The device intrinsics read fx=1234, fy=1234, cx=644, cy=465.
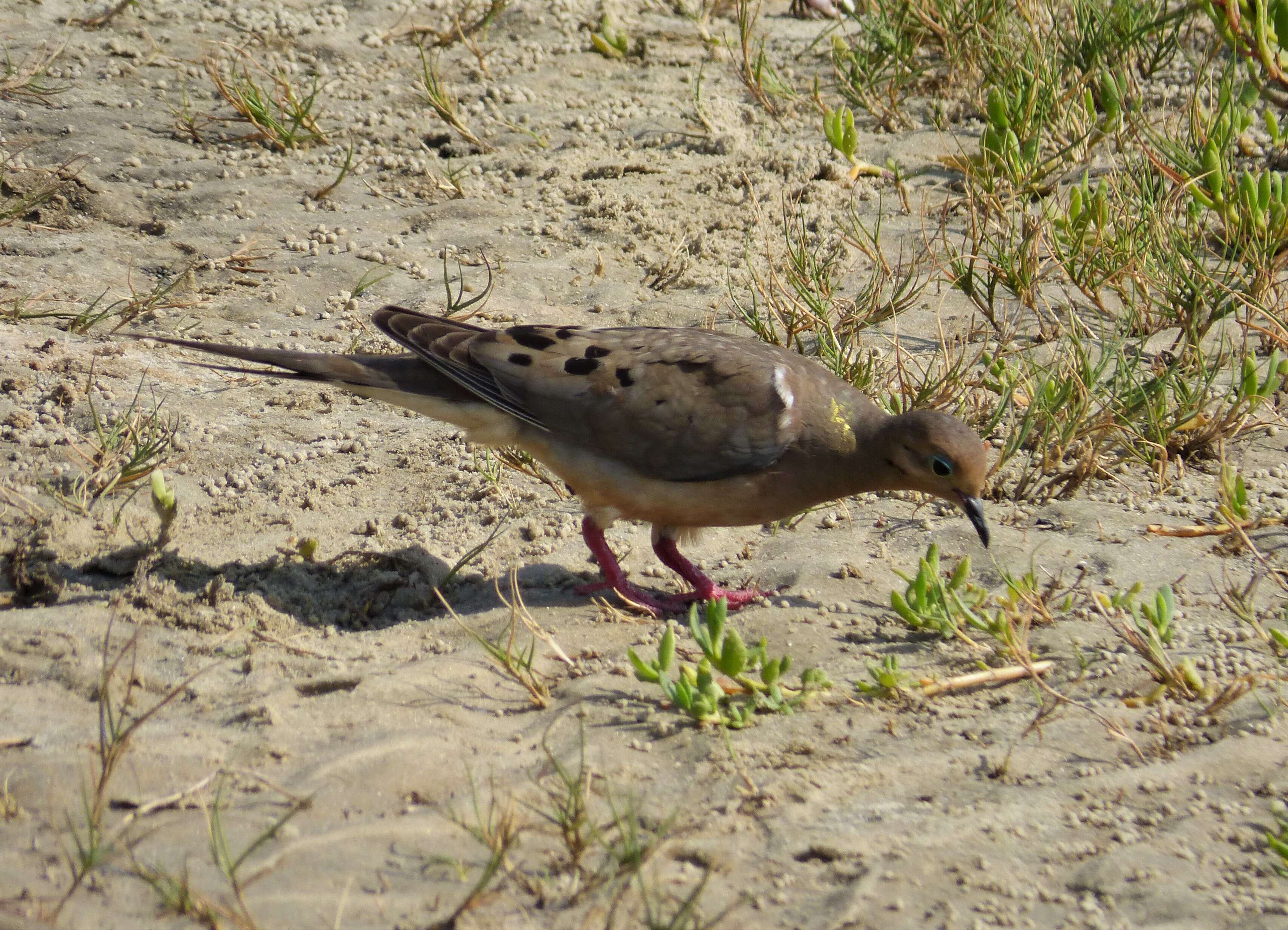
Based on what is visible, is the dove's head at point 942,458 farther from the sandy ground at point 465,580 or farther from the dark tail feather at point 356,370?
the dark tail feather at point 356,370

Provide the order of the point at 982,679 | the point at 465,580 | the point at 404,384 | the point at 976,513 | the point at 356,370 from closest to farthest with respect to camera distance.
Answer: the point at 982,679, the point at 976,513, the point at 465,580, the point at 356,370, the point at 404,384

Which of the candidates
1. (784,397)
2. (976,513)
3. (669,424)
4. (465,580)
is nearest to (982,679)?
(976,513)

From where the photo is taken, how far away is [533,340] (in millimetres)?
4645

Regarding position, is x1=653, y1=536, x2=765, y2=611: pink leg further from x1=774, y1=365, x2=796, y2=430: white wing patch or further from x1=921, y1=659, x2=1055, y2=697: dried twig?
x1=921, y1=659, x2=1055, y2=697: dried twig

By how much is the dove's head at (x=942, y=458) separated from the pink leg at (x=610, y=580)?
0.97m

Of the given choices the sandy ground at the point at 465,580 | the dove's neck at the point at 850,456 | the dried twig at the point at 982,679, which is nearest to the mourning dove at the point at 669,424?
the dove's neck at the point at 850,456

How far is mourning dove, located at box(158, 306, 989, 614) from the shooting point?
4312mm

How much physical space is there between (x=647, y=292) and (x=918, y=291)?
4.25 ft

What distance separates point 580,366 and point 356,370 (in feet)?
2.70

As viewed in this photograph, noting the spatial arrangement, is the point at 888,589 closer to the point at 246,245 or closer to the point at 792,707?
the point at 792,707

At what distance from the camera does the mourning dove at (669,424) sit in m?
4.31

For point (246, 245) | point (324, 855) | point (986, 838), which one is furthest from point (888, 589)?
point (246, 245)

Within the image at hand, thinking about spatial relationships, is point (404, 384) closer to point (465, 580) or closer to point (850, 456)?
point (465, 580)

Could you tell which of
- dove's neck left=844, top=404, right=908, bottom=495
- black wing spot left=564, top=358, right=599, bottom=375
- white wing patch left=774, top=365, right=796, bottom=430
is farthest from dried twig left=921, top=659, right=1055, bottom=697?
black wing spot left=564, top=358, right=599, bottom=375
